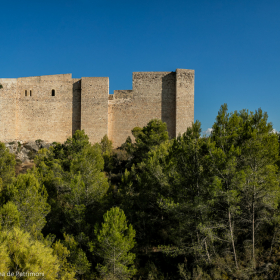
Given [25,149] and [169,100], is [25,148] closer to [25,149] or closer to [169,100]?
[25,149]

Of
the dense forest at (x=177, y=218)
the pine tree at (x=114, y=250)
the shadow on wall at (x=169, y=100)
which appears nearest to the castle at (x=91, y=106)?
the shadow on wall at (x=169, y=100)

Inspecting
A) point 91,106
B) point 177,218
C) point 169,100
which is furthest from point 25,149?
point 177,218

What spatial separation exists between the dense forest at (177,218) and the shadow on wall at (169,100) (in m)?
11.9

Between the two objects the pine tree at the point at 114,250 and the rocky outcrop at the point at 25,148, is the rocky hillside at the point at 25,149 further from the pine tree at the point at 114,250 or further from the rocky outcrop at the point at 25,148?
the pine tree at the point at 114,250

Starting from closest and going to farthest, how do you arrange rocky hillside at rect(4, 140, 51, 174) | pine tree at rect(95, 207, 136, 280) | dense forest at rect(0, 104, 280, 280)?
1. dense forest at rect(0, 104, 280, 280)
2. pine tree at rect(95, 207, 136, 280)
3. rocky hillside at rect(4, 140, 51, 174)

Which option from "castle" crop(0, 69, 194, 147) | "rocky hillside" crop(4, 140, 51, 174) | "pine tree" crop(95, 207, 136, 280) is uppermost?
"castle" crop(0, 69, 194, 147)

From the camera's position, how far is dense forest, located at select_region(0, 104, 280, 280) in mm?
7242

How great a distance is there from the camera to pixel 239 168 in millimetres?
7762

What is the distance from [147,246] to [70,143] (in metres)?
6.78

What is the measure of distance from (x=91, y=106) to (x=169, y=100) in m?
7.12

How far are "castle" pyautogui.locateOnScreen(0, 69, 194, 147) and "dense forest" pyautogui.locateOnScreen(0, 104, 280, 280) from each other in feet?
39.1

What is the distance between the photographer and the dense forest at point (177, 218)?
7.24 metres

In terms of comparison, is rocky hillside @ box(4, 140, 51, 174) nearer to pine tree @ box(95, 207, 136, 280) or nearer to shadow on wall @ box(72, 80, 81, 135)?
shadow on wall @ box(72, 80, 81, 135)

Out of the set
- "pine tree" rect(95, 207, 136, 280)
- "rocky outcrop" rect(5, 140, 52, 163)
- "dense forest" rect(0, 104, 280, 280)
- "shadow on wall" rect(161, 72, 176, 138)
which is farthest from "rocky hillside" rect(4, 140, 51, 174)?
"pine tree" rect(95, 207, 136, 280)
